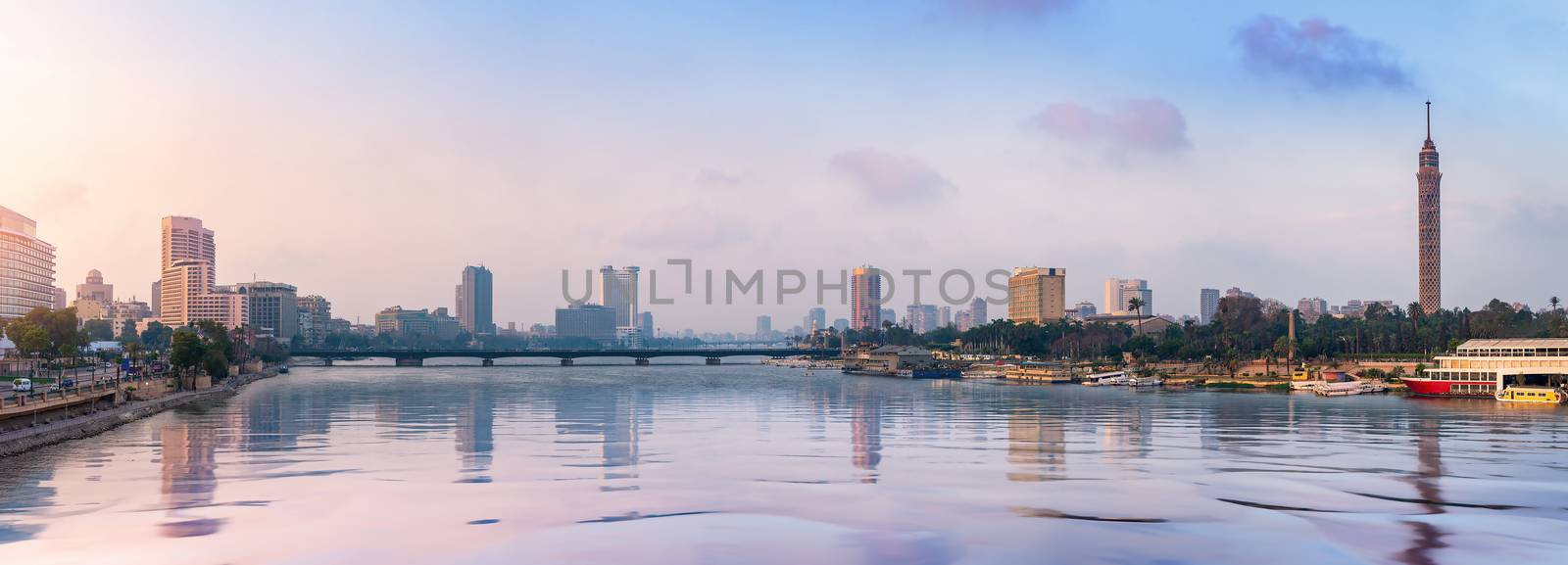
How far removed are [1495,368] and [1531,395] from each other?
652cm

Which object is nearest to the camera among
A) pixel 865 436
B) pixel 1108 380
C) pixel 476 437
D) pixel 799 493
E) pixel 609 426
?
pixel 799 493

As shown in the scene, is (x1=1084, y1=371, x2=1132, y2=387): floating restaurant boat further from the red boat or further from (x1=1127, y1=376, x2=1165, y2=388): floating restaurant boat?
the red boat

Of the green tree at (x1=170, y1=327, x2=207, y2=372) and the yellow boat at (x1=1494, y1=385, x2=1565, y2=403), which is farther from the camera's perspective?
the green tree at (x1=170, y1=327, x2=207, y2=372)

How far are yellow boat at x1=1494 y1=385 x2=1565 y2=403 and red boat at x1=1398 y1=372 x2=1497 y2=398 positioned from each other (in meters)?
3.80

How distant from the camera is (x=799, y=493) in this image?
4131 cm

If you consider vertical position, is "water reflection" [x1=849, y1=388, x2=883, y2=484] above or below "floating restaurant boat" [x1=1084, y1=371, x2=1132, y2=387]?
above

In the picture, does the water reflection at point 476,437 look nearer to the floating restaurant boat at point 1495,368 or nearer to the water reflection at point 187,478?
the water reflection at point 187,478

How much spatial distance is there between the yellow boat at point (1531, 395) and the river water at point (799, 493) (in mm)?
28591

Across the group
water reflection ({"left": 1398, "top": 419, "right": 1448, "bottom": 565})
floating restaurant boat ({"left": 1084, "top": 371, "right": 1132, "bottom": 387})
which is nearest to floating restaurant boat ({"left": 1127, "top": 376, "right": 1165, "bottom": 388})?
floating restaurant boat ({"left": 1084, "top": 371, "right": 1132, "bottom": 387})

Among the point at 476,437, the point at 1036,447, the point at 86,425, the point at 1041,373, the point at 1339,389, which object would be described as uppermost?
the point at 86,425

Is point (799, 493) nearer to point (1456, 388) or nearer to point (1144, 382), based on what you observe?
point (1456, 388)

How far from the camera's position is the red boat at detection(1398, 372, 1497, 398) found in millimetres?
109625

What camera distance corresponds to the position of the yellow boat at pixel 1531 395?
101250 mm

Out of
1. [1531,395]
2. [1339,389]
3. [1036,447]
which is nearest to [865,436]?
[1036,447]
